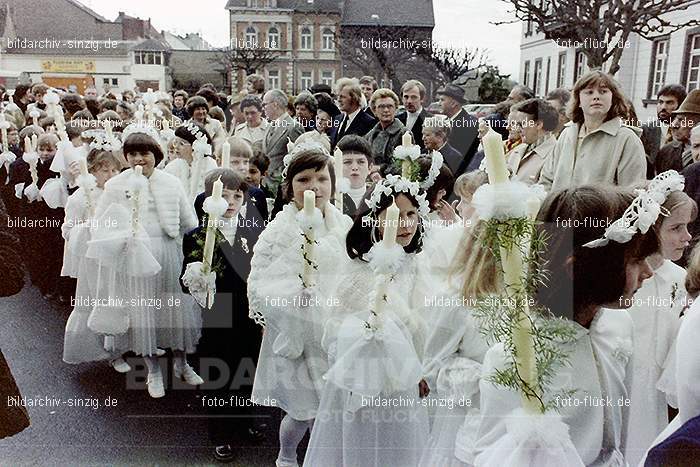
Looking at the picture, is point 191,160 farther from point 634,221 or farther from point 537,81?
point 634,221

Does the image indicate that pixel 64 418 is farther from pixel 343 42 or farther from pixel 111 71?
pixel 343 42

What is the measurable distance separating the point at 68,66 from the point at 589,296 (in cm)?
287

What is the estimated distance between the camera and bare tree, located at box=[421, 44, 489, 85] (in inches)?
115

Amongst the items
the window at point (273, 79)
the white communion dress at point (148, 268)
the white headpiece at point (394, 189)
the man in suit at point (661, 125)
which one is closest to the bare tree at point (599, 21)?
the man in suit at point (661, 125)

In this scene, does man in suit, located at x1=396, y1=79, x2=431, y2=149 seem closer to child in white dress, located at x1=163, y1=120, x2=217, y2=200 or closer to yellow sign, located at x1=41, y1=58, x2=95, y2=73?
child in white dress, located at x1=163, y1=120, x2=217, y2=200

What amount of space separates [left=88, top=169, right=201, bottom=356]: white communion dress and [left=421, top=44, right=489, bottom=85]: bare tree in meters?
1.40

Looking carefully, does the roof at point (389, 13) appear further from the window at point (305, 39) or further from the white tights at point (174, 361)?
the white tights at point (174, 361)

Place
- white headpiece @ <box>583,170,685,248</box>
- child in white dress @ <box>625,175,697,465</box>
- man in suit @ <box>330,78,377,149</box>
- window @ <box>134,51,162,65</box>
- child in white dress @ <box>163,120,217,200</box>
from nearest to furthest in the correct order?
white headpiece @ <box>583,170,685,248</box> < child in white dress @ <box>625,175,697,465</box> < window @ <box>134,51,162,65</box> < child in white dress @ <box>163,120,217,200</box> < man in suit @ <box>330,78,377,149</box>

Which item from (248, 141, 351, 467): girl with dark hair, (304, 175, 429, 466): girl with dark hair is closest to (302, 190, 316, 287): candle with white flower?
(248, 141, 351, 467): girl with dark hair

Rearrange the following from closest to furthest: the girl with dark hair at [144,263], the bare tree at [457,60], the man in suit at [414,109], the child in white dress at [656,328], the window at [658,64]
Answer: the child in white dress at [656,328]
the window at [658,64]
the bare tree at [457,60]
the girl with dark hair at [144,263]
the man in suit at [414,109]

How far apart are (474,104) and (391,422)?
2.32 metres

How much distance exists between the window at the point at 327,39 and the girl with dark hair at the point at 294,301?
0.73 m

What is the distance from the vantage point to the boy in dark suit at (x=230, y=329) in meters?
2.66

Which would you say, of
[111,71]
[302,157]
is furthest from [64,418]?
[111,71]
